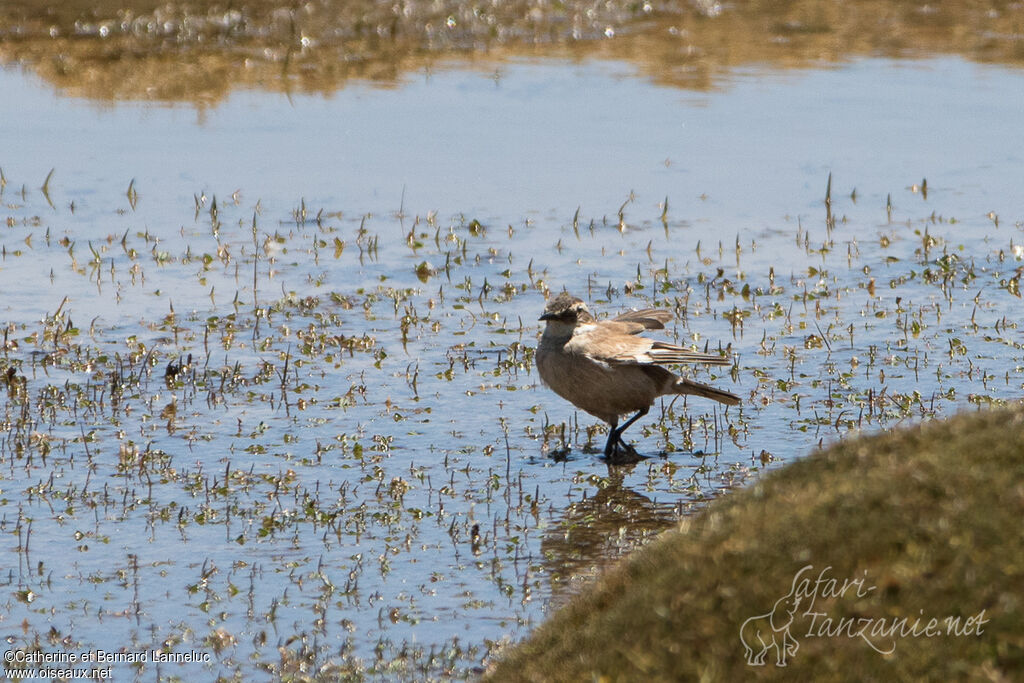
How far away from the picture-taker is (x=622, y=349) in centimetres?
1117

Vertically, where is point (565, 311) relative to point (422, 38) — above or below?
above

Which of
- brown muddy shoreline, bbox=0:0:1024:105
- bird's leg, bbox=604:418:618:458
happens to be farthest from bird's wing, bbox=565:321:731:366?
brown muddy shoreline, bbox=0:0:1024:105

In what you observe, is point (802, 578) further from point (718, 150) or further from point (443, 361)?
point (718, 150)

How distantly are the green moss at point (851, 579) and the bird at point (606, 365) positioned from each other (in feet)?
14.4

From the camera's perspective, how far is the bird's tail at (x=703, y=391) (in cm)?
1139

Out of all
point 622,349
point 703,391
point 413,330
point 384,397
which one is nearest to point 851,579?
point 622,349

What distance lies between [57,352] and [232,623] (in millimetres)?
5838

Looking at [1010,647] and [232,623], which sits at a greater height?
[1010,647]

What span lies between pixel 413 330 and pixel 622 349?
3548 millimetres

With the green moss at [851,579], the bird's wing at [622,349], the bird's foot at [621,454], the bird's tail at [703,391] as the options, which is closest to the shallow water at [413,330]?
the bird's foot at [621,454]

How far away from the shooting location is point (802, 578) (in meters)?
5.77

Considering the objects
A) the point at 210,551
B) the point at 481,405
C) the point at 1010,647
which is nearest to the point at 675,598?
the point at 1010,647

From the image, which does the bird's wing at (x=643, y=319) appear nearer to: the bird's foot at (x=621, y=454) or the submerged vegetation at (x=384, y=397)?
the submerged vegetation at (x=384, y=397)

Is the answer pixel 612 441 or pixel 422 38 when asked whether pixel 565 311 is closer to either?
pixel 612 441
